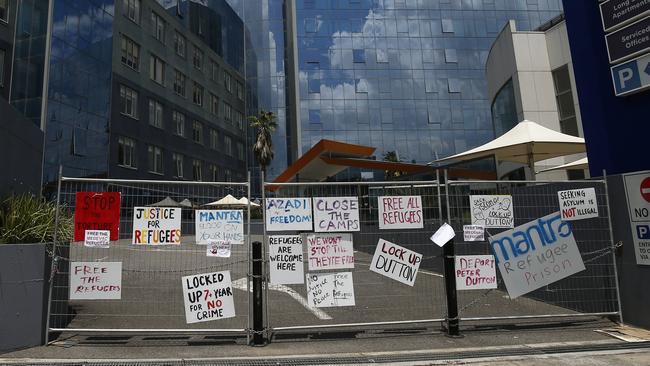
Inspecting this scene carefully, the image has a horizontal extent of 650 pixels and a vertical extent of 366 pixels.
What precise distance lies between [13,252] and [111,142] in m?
29.2

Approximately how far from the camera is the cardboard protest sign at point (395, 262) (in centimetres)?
712

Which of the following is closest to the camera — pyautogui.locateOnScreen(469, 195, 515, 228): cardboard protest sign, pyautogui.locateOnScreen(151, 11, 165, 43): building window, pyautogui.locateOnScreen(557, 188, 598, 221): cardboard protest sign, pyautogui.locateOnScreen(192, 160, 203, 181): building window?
pyautogui.locateOnScreen(469, 195, 515, 228): cardboard protest sign

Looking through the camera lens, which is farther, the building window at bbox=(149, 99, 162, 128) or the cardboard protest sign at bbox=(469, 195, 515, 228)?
the building window at bbox=(149, 99, 162, 128)

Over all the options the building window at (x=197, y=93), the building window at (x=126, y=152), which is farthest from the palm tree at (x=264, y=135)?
the building window at (x=126, y=152)

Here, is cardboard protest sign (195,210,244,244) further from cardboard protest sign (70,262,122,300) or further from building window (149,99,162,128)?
building window (149,99,162,128)

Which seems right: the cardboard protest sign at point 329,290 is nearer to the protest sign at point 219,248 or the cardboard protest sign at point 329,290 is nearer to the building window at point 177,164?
the protest sign at point 219,248

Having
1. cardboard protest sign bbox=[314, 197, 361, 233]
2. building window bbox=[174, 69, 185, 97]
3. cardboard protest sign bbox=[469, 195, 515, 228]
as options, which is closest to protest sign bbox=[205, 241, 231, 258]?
cardboard protest sign bbox=[314, 197, 361, 233]

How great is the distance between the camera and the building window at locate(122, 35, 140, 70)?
35150 mm

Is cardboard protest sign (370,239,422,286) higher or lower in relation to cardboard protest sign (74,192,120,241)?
lower

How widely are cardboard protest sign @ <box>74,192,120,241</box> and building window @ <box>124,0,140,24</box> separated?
3388 centimetres

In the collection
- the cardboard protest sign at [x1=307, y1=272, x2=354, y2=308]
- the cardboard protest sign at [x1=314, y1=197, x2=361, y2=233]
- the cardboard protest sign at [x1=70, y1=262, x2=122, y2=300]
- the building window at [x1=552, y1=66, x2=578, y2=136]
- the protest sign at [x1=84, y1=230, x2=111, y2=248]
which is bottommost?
the cardboard protest sign at [x1=307, y1=272, x2=354, y2=308]

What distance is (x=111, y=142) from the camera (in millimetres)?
33000

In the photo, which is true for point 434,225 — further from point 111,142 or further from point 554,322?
point 111,142

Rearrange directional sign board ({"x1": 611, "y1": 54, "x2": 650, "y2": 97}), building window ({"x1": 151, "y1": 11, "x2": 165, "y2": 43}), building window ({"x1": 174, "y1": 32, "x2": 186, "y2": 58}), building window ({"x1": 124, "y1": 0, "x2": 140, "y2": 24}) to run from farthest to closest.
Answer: building window ({"x1": 174, "y1": 32, "x2": 186, "y2": 58}) < building window ({"x1": 151, "y1": 11, "x2": 165, "y2": 43}) < building window ({"x1": 124, "y1": 0, "x2": 140, "y2": 24}) < directional sign board ({"x1": 611, "y1": 54, "x2": 650, "y2": 97})
